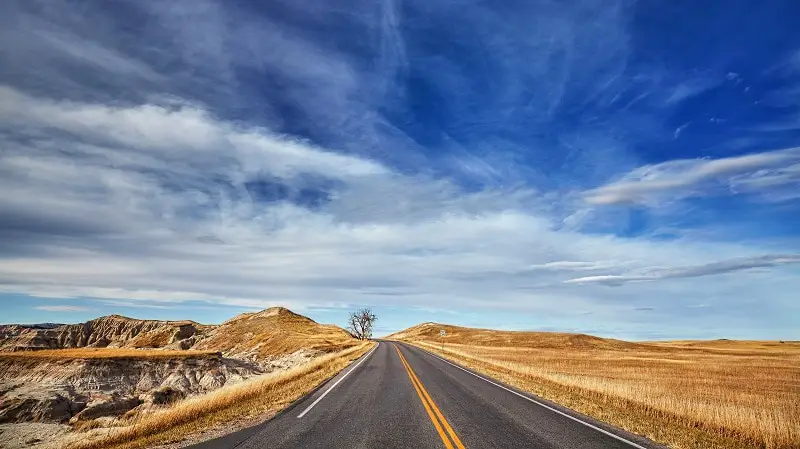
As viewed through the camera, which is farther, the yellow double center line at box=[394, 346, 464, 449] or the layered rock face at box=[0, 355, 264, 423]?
the layered rock face at box=[0, 355, 264, 423]

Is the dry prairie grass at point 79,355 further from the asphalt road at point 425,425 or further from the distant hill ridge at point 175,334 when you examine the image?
the distant hill ridge at point 175,334

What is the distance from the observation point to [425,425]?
33.9 ft

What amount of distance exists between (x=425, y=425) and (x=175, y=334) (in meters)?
106

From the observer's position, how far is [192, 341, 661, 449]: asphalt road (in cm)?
867

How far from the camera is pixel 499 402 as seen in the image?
47.0 feet

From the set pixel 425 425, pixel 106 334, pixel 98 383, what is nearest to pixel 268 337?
pixel 98 383

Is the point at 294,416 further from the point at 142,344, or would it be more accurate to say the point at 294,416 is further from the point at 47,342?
the point at 47,342

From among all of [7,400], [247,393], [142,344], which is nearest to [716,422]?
[247,393]

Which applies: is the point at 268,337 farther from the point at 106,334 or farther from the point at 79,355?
the point at 106,334

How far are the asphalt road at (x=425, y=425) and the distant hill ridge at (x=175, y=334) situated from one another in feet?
212

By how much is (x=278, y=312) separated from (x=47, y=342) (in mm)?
54867

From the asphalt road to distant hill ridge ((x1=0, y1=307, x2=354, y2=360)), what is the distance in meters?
64.6

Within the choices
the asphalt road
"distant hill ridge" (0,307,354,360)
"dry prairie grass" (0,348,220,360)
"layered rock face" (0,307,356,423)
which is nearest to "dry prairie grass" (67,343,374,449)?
the asphalt road

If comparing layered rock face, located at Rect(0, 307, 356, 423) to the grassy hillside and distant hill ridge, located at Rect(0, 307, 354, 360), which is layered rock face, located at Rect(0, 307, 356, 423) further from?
distant hill ridge, located at Rect(0, 307, 354, 360)
